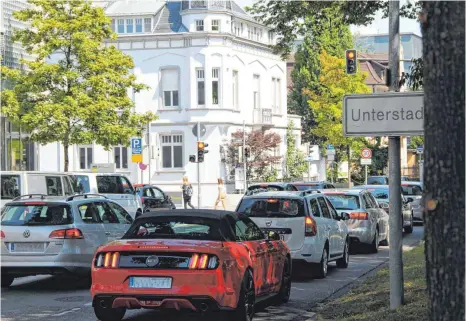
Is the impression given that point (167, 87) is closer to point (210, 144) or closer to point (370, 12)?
point (210, 144)

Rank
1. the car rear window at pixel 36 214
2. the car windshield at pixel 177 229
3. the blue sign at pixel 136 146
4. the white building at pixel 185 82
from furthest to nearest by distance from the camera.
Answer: the white building at pixel 185 82 → the blue sign at pixel 136 146 → the car rear window at pixel 36 214 → the car windshield at pixel 177 229

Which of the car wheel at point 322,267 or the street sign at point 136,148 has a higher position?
the street sign at point 136,148

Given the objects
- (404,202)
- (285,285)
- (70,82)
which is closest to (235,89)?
(70,82)

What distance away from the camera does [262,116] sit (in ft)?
213

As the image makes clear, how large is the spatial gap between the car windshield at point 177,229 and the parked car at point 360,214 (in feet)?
37.2

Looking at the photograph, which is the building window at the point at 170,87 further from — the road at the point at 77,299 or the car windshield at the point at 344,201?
the road at the point at 77,299

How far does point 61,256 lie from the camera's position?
51.3 feet

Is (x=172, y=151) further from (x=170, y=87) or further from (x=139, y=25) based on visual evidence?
(x=139, y=25)

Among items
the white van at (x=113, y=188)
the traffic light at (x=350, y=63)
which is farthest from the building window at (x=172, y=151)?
the traffic light at (x=350, y=63)

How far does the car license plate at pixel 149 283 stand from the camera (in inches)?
437

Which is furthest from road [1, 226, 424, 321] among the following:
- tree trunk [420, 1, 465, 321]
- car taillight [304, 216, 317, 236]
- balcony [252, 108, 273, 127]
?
balcony [252, 108, 273, 127]

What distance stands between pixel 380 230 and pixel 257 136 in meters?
36.3

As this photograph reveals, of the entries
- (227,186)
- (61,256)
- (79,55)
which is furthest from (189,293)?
(227,186)

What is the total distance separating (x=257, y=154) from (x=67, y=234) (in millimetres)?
45760
